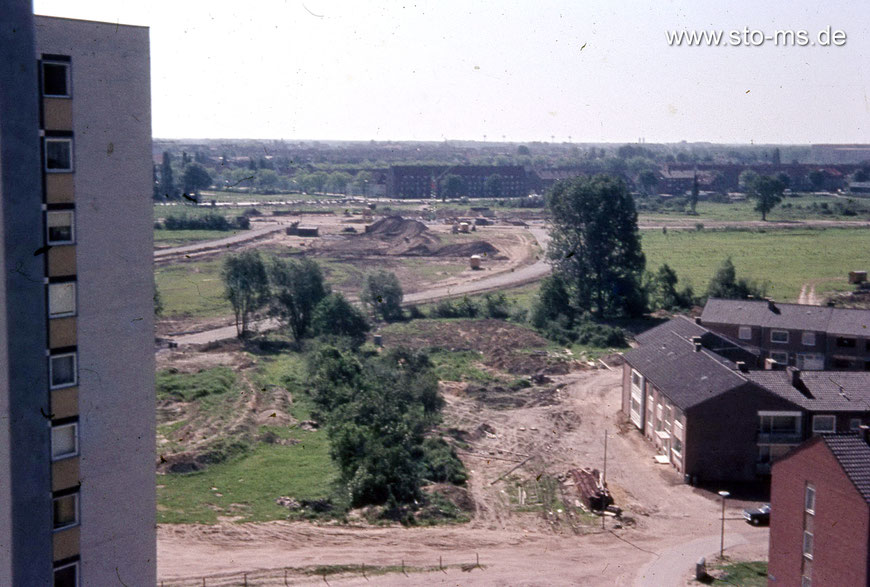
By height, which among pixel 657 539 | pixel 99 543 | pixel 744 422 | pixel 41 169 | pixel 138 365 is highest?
pixel 41 169

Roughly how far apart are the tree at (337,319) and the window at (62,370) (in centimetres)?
3173

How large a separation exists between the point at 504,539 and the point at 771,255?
189ft

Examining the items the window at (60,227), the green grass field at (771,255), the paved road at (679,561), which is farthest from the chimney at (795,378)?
the green grass field at (771,255)

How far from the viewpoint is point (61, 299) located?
10.1m

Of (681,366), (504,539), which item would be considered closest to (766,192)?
(681,366)

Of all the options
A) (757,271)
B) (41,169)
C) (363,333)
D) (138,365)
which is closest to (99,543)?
(138,365)

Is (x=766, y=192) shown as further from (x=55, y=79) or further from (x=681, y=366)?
(x=55, y=79)

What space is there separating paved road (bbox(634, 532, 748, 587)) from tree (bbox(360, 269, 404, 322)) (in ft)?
98.5

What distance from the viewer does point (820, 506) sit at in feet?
51.8

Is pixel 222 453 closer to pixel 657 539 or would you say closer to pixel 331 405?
pixel 331 405

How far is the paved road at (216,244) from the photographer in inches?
2756

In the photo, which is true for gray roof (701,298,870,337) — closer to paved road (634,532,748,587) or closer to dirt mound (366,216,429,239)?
paved road (634,532,748,587)

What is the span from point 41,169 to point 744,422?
2140 centimetres

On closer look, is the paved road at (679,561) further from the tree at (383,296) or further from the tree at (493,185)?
the tree at (493,185)
